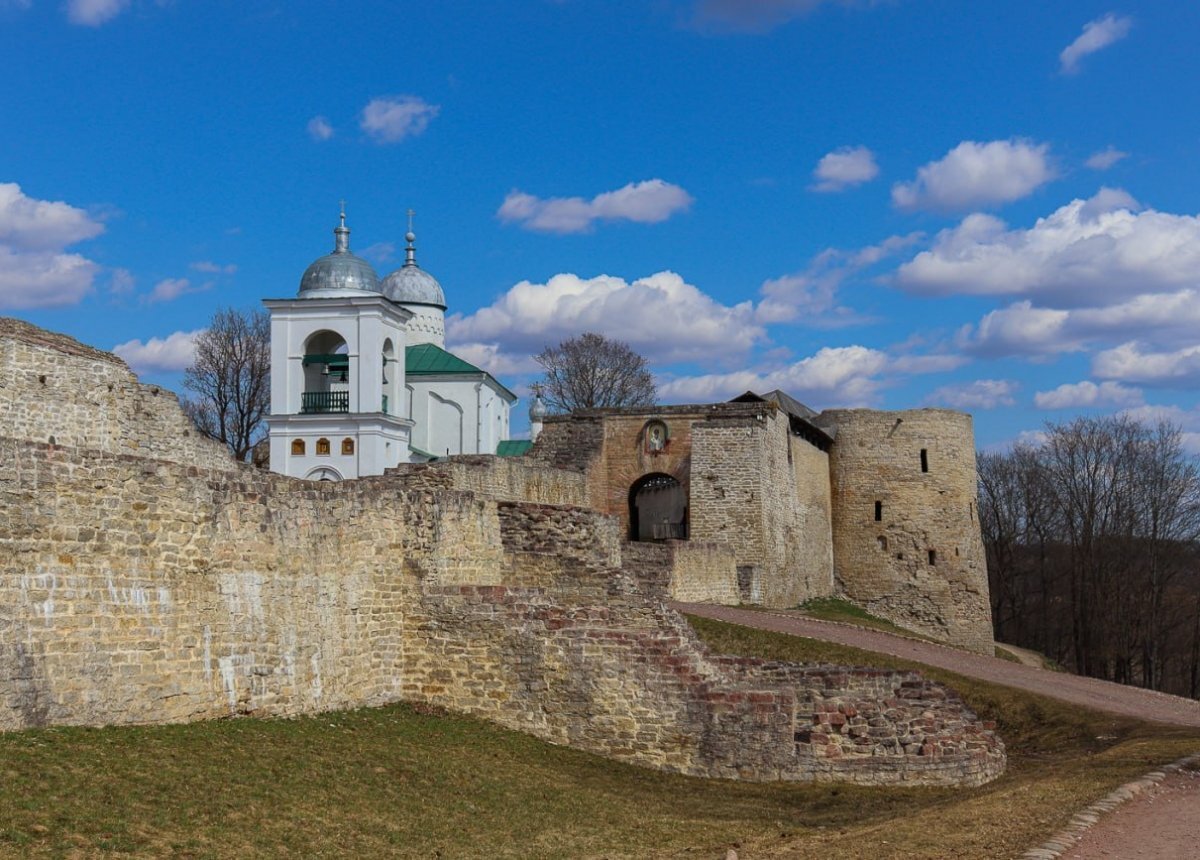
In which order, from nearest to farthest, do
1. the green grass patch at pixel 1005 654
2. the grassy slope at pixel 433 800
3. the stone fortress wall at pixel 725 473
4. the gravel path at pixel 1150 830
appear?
the grassy slope at pixel 433 800 < the gravel path at pixel 1150 830 < the stone fortress wall at pixel 725 473 < the green grass patch at pixel 1005 654

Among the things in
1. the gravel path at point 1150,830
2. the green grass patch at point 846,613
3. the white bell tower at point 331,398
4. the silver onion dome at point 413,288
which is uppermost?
the silver onion dome at point 413,288

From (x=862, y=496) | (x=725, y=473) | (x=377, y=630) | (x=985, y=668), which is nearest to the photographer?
(x=377, y=630)

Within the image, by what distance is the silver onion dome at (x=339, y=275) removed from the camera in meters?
55.6

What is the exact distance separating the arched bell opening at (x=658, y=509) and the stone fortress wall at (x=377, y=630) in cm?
1738

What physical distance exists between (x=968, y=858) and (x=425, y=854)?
3.85m

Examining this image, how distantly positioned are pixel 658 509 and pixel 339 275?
62.7 feet

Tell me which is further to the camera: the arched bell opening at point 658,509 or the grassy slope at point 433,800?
the arched bell opening at point 658,509

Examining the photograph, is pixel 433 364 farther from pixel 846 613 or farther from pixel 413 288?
pixel 846 613

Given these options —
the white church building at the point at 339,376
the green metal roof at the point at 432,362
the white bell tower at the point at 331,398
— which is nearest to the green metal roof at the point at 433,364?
the green metal roof at the point at 432,362

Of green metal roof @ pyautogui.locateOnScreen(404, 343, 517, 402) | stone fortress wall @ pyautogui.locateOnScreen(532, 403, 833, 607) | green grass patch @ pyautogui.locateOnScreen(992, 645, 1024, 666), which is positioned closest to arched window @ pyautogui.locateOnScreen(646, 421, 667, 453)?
stone fortress wall @ pyautogui.locateOnScreen(532, 403, 833, 607)

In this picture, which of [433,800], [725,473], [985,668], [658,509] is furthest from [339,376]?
[433,800]

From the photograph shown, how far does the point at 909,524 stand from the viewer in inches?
1647

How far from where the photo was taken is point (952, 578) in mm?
41750

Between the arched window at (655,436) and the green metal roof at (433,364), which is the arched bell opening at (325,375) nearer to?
the green metal roof at (433,364)
